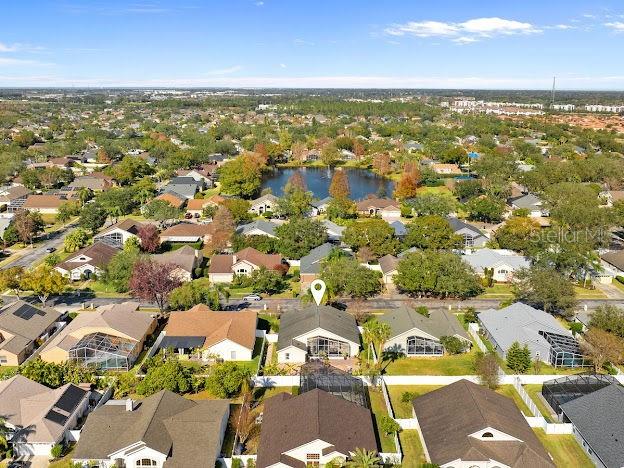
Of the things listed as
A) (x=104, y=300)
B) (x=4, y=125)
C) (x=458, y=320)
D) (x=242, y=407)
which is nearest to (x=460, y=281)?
(x=458, y=320)

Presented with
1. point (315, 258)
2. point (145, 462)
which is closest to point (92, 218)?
point (315, 258)

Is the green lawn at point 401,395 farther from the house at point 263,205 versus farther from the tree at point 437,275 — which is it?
the house at point 263,205

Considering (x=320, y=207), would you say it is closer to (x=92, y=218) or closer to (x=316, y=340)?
(x=92, y=218)

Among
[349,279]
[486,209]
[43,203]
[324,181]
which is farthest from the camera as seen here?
[324,181]

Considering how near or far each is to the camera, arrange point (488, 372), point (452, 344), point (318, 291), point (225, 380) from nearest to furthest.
Answer: 1. point (225, 380)
2. point (488, 372)
3. point (452, 344)
4. point (318, 291)

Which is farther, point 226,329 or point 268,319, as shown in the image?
point 268,319

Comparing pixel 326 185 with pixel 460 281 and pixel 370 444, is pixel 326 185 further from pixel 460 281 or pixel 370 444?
pixel 370 444
